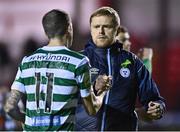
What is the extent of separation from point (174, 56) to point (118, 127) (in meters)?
8.71

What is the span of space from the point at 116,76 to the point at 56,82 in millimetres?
1194

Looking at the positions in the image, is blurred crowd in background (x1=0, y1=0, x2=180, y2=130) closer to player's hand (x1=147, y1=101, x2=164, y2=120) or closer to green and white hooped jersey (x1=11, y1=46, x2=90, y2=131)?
player's hand (x1=147, y1=101, x2=164, y2=120)

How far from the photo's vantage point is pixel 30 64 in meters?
5.61

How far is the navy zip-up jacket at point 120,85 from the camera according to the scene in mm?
6551

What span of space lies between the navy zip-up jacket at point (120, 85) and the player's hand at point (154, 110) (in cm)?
12

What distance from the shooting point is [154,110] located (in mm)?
6422

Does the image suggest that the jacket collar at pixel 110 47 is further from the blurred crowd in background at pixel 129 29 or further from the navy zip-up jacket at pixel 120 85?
the blurred crowd in background at pixel 129 29

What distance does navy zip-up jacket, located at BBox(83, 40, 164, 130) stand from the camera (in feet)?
21.5

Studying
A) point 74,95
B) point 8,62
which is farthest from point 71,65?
point 8,62

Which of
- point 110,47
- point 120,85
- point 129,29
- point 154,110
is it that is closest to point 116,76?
point 120,85

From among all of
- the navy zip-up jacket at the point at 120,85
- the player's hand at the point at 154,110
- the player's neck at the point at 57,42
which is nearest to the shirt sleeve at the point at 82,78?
the player's neck at the point at 57,42

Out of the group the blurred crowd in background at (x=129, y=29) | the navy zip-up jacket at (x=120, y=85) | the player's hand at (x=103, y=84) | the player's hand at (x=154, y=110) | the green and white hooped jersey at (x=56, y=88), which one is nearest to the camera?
the green and white hooped jersey at (x=56, y=88)

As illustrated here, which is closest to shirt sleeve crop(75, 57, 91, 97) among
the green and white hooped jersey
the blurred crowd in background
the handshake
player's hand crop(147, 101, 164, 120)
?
the green and white hooped jersey

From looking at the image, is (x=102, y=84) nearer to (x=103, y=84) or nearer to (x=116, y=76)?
(x=103, y=84)
